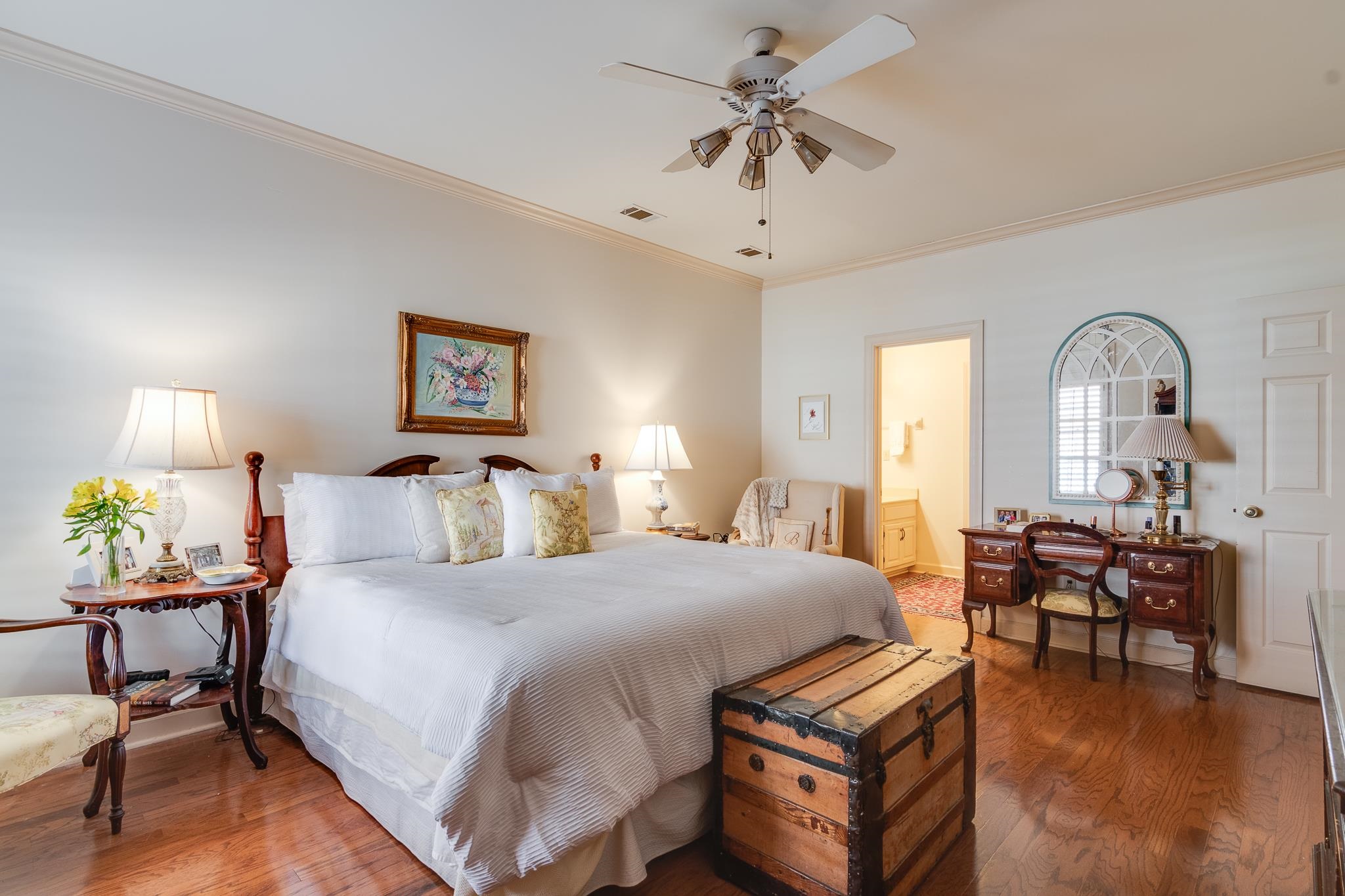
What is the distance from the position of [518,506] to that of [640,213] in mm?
2147

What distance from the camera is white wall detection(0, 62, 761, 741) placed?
2.53 m

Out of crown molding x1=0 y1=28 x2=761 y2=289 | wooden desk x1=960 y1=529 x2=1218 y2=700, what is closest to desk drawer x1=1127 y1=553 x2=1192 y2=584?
wooden desk x1=960 y1=529 x2=1218 y2=700

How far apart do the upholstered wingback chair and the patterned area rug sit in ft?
2.07

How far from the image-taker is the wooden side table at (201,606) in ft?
7.34

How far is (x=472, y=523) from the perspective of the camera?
3.05 metres

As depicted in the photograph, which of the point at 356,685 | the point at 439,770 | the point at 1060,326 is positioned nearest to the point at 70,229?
the point at 356,685

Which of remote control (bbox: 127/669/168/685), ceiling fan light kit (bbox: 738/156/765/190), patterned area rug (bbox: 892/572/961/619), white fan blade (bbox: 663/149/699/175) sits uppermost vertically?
white fan blade (bbox: 663/149/699/175)

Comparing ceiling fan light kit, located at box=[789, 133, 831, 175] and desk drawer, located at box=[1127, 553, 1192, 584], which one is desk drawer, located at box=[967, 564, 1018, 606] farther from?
ceiling fan light kit, located at box=[789, 133, 831, 175]

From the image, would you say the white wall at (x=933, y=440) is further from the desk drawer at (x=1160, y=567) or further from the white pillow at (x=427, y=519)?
the white pillow at (x=427, y=519)

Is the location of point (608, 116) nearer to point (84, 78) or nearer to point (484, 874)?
point (84, 78)

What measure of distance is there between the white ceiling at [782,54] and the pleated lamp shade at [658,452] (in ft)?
5.16

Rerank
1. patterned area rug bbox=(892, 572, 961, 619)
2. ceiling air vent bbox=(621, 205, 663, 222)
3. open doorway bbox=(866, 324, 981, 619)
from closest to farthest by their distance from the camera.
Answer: ceiling air vent bbox=(621, 205, 663, 222) < patterned area rug bbox=(892, 572, 961, 619) < open doorway bbox=(866, 324, 981, 619)

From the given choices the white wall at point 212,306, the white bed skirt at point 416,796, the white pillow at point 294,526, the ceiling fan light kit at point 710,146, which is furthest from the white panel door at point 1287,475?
the white pillow at point 294,526

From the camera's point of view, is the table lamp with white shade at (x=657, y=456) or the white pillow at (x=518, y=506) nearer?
the white pillow at (x=518, y=506)
